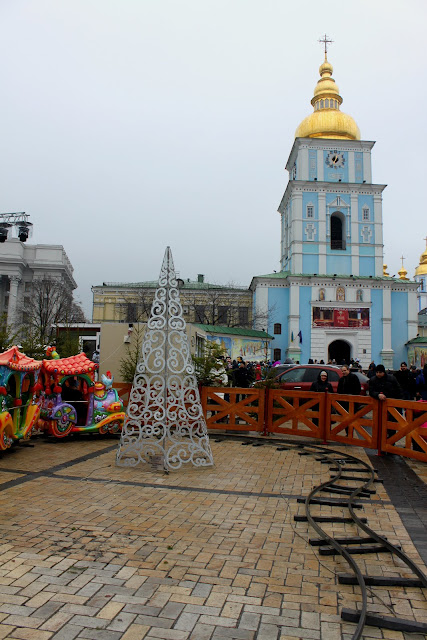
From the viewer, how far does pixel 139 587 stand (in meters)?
3.91

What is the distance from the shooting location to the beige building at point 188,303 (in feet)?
174

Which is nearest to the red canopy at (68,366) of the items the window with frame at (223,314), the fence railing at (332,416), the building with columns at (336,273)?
the fence railing at (332,416)

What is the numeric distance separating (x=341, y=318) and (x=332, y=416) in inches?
1365

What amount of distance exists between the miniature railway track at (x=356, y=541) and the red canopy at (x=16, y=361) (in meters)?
5.37

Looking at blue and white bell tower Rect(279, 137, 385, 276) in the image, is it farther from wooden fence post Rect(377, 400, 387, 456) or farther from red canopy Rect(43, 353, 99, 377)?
wooden fence post Rect(377, 400, 387, 456)

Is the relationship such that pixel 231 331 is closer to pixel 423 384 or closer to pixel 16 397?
pixel 423 384

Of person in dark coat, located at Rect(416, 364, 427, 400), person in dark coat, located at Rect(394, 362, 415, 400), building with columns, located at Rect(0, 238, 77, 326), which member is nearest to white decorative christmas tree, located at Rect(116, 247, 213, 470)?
person in dark coat, located at Rect(416, 364, 427, 400)

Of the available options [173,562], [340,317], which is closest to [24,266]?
[340,317]

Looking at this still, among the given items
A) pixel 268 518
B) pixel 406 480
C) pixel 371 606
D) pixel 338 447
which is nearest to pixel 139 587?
pixel 371 606

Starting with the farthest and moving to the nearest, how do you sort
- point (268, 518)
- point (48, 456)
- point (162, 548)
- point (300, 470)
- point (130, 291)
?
1. point (130, 291)
2. point (48, 456)
3. point (300, 470)
4. point (268, 518)
5. point (162, 548)

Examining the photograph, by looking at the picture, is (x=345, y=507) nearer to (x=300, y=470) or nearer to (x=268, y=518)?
(x=268, y=518)

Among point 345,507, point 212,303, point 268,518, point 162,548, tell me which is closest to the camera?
point 162,548

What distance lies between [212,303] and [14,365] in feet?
150

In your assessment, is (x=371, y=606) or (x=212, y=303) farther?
(x=212, y=303)
